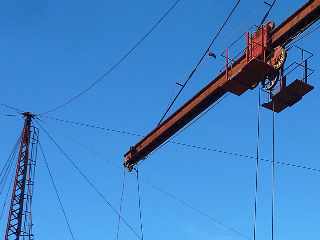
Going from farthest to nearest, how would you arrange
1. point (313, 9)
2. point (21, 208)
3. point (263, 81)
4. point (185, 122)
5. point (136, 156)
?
point (21, 208), point (136, 156), point (185, 122), point (263, 81), point (313, 9)

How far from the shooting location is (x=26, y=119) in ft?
181

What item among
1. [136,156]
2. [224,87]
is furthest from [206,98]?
[136,156]

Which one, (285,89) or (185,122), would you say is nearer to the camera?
(285,89)

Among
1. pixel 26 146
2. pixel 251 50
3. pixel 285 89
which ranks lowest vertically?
pixel 285 89

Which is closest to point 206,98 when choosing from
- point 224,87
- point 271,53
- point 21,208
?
point 224,87

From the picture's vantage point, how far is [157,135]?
127ft

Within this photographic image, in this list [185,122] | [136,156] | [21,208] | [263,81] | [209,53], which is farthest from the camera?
[21,208]

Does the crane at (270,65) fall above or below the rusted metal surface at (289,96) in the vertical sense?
Result: above

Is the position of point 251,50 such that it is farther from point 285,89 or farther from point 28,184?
point 28,184

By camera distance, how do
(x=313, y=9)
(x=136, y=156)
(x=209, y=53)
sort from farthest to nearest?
(x=136, y=156) → (x=209, y=53) → (x=313, y=9)

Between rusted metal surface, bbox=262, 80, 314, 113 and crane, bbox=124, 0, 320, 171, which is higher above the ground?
crane, bbox=124, 0, 320, 171

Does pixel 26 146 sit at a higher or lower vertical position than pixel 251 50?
higher

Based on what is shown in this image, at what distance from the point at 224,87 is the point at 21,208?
24.3 metres

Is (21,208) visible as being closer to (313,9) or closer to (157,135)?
(157,135)
